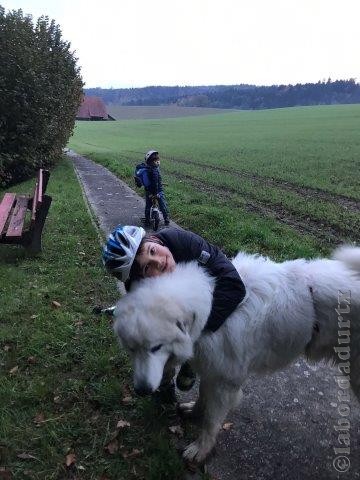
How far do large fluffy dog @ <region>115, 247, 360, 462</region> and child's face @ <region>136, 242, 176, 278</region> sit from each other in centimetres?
12

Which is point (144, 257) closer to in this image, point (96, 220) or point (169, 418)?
point (169, 418)

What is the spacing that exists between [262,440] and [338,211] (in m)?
9.43

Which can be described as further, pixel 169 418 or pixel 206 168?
pixel 206 168

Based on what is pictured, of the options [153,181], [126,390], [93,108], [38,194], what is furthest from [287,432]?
[93,108]

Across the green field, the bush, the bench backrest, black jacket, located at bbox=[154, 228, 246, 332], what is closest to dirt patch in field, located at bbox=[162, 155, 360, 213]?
the green field

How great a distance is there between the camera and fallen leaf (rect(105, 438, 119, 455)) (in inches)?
133

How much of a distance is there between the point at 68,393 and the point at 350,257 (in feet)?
9.15

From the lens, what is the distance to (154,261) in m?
3.07

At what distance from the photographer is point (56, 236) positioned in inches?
337

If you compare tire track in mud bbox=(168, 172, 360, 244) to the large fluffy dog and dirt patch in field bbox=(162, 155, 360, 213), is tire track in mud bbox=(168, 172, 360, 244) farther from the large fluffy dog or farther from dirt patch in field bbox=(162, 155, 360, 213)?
the large fluffy dog

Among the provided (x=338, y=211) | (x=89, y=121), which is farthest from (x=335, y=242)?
(x=89, y=121)

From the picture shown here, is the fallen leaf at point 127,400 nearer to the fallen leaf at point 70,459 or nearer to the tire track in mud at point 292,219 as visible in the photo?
the fallen leaf at point 70,459

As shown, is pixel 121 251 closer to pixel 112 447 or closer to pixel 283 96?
pixel 112 447

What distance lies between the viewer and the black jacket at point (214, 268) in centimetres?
292
